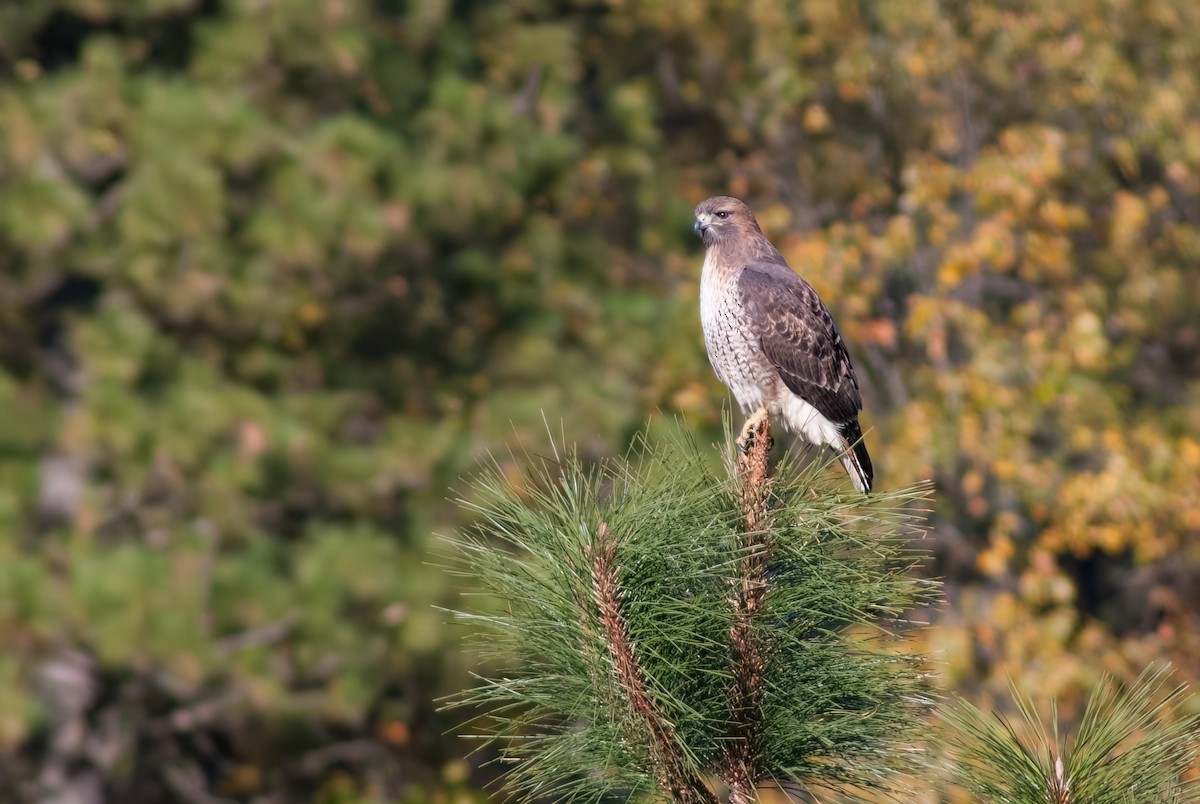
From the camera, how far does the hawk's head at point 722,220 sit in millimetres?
5504

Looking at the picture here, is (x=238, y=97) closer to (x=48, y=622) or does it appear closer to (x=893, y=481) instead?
(x=48, y=622)

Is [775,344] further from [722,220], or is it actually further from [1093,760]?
[1093,760]

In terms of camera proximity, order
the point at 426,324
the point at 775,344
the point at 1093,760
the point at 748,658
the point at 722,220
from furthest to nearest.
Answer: the point at 426,324
the point at 722,220
the point at 775,344
the point at 748,658
the point at 1093,760

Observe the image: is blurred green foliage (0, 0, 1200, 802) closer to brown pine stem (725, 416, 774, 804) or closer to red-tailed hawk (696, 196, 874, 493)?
red-tailed hawk (696, 196, 874, 493)

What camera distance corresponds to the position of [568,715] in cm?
245

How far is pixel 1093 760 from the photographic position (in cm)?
233

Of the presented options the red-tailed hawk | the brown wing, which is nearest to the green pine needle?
the red-tailed hawk

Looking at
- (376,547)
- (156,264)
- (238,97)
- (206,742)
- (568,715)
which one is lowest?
(206,742)

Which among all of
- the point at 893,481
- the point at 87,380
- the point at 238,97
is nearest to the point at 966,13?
the point at 893,481

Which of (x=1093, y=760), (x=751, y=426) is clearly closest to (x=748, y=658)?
(x=1093, y=760)

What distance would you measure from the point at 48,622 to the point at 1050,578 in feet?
21.0

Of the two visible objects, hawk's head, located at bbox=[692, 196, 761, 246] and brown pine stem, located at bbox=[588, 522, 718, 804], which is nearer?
brown pine stem, located at bbox=[588, 522, 718, 804]

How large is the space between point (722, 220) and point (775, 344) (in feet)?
2.38

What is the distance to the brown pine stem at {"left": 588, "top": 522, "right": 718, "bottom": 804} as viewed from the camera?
2.30 metres
